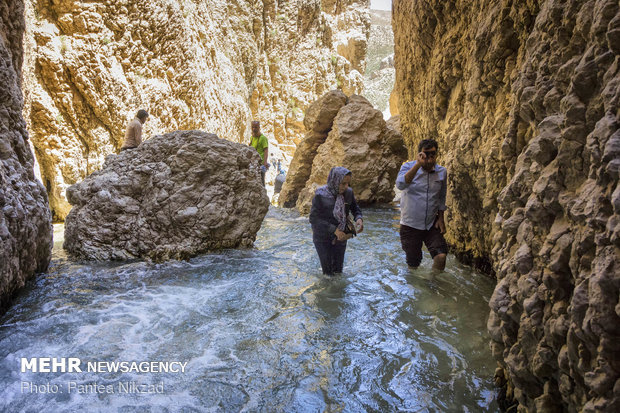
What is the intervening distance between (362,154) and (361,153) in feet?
0.15

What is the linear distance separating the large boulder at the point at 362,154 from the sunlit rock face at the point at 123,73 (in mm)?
5592

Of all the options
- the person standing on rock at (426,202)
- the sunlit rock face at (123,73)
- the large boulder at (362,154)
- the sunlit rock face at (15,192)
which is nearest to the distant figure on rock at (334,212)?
the person standing on rock at (426,202)

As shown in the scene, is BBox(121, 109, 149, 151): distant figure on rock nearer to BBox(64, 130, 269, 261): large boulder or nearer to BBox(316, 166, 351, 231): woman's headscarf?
BBox(64, 130, 269, 261): large boulder

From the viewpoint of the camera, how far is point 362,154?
37.0 ft

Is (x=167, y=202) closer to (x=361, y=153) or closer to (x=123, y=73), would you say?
(x=361, y=153)

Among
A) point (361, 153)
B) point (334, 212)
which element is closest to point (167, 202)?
point (334, 212)

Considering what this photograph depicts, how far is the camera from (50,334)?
301 centimetres

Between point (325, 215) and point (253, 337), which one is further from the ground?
point (325, 215)

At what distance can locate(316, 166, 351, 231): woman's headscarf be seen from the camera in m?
4.17

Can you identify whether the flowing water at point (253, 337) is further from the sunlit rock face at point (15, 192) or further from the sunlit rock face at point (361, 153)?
the sunlit rock face at point (361, 153)

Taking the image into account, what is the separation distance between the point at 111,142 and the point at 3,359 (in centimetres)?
907

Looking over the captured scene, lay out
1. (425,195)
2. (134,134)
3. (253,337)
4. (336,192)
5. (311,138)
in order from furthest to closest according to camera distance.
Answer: (311,138) < (134,134) < (336,192) < (425,195) < (253,337)

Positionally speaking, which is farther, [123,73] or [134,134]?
[123,73]

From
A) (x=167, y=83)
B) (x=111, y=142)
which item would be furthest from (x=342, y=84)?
(x=111, y=142)
